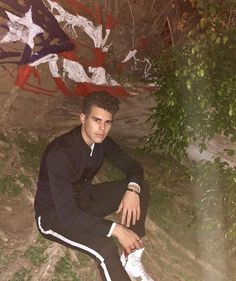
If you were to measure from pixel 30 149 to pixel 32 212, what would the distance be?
1544 mm

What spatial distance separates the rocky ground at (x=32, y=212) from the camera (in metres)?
4.51

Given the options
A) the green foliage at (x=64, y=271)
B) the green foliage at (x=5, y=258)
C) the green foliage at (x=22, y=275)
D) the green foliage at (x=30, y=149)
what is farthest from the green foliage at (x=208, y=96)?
the green foliage at (x=30, y=149)

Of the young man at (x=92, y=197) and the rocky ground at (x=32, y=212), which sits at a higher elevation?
the young man at (x=92, y=197)

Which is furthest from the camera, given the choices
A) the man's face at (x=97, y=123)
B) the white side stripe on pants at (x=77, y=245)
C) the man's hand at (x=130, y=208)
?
the man's hand at (x=130, y=208)

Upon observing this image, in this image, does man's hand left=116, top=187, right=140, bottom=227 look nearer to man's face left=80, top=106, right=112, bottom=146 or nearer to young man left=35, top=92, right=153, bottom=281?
young man left=35, top=92, right=153, bottom=281

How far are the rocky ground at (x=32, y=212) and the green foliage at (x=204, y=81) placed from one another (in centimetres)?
84

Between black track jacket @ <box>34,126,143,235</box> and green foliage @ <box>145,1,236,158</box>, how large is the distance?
71cm

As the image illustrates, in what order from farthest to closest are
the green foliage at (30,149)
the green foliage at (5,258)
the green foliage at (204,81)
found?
the green foliage at (30,149), the green foliage at (5,258), the green foliage at (204,81)

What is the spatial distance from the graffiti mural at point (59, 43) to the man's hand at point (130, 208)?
10.5 feet

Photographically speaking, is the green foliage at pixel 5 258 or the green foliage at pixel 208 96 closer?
the green foliage at pixel 208 96

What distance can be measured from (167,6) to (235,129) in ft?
12.8

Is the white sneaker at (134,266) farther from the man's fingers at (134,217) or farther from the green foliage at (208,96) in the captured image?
the green foliage at (208,96)

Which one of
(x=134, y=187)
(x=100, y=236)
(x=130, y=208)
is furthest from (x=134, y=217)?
(x=100, y=236)

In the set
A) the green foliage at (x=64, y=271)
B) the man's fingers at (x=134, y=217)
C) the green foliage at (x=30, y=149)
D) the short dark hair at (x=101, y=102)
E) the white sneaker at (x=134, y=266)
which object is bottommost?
the green foliage at (x=64, y=271)
